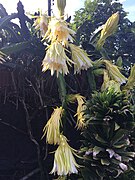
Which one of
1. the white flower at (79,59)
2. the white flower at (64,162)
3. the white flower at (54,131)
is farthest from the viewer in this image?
the white flower at (79,59)

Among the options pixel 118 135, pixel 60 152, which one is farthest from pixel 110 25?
pixel 60 152

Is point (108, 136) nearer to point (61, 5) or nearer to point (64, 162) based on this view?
point (64, 162)

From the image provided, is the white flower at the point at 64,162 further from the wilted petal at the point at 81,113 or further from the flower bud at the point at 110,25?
the flower bud at the point at 110,25

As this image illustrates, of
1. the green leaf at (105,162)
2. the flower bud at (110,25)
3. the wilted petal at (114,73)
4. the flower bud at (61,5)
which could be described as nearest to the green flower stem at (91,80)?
the wilted petal at (114,73)

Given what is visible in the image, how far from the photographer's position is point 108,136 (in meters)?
1.25

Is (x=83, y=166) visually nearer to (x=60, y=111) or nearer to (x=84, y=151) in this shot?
(x=84, y=151)

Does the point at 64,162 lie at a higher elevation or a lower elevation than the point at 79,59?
lower

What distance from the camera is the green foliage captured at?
1215 mm

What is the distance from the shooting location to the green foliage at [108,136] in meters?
1.21

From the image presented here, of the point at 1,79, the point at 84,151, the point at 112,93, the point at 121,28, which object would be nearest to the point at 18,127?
the point at 1,79

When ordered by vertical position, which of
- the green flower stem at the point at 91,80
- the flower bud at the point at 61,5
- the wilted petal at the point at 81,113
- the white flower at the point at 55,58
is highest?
the flower bud at the point at 61,5

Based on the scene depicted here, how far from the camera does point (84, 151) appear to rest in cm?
128

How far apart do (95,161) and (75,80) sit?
50 centimetres

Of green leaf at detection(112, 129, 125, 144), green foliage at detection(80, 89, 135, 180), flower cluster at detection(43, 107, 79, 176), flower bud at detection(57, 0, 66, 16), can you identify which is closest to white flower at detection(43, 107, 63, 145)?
flower cluster at detection(43, 107, 79, 176)
